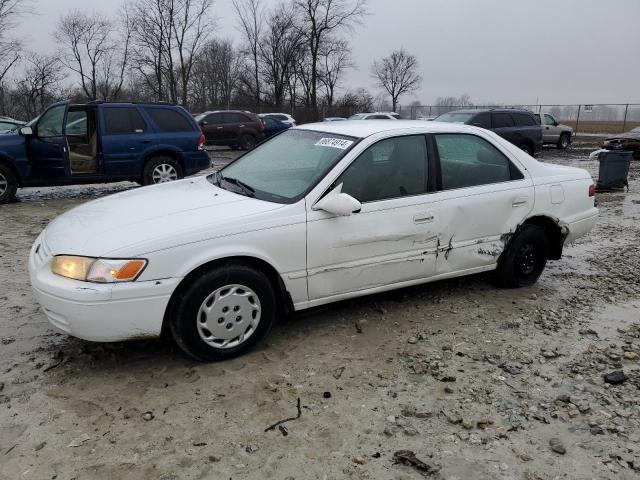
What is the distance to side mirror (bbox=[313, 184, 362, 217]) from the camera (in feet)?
11.8

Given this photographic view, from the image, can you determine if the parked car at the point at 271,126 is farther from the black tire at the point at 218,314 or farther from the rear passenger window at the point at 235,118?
the black tire at the point at 218,314

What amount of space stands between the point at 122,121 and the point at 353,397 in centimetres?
788

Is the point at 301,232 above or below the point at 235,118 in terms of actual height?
below

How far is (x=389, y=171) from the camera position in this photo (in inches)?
161

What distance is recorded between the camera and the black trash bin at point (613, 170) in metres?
11.3

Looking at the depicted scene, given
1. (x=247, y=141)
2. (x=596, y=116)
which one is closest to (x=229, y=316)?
(x=247, y=141)

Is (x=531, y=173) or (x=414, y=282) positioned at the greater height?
(x=531, y=173)

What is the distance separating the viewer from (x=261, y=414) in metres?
2.99

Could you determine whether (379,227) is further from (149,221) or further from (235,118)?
(235,118)

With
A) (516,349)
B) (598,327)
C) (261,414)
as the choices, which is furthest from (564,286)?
(261,414)

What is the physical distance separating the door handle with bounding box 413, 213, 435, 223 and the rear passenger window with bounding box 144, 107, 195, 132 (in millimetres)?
6966

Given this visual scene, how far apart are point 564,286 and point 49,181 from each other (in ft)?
26.5

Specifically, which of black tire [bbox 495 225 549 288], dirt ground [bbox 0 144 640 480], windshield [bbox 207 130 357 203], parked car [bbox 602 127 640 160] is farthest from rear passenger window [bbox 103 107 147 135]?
parked car [bbox 602 127 640 160]

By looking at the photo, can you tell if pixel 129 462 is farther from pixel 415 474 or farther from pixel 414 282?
pixel 414 282
